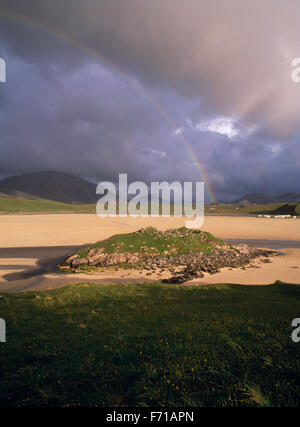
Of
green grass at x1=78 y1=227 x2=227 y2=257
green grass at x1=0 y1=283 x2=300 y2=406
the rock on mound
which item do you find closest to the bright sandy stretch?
green grass at x1=78 y1=227 x2=227 y2=257

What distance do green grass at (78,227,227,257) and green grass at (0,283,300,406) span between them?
1919 centimetres

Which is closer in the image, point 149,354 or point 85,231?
point 149,354

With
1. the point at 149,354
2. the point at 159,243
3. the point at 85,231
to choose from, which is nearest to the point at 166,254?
the point at 159,243

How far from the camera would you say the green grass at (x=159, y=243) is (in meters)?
34.1

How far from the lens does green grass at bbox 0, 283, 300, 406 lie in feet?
19.3

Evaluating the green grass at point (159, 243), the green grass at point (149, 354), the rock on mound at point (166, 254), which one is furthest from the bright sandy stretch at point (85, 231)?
the green grass at point (149, 354)

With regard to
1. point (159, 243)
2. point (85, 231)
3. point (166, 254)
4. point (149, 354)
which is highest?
point (159, 243)

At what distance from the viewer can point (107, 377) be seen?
676cm

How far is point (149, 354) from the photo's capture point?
26.5ft

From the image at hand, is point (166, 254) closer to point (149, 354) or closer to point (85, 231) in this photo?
point (149, 354)

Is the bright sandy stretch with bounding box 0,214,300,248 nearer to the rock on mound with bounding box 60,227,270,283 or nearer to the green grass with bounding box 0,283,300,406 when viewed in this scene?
the rock on mound with bounding box 60,227,270,283

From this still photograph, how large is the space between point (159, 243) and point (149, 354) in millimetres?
27906

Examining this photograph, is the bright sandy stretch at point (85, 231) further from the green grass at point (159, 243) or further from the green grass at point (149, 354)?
the green grass at point (149, 354)
